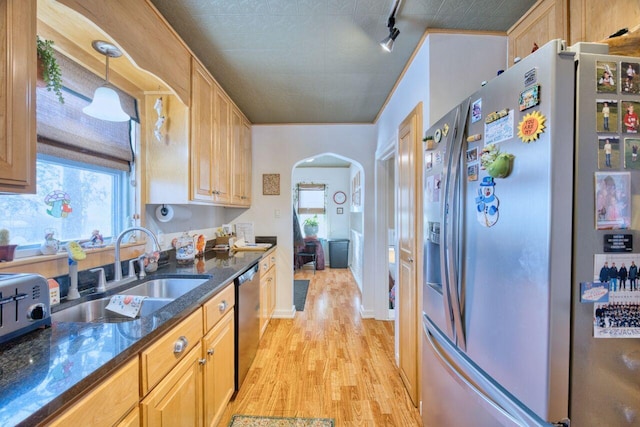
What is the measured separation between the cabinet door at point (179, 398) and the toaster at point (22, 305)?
43cm

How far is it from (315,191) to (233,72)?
449cm

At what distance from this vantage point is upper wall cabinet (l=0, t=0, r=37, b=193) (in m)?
0.76

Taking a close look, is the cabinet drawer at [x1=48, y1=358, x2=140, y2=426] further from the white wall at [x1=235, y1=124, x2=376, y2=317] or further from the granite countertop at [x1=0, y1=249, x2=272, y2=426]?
the white wall at [x1=235, y1=124, x2=376, y2=317]

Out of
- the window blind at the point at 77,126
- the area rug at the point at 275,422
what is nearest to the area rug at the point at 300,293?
the area rug at the point at 275,422

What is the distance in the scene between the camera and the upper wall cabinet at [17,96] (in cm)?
76

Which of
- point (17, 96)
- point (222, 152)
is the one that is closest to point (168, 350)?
point (17, 96)

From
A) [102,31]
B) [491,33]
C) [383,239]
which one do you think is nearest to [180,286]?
[102,31]

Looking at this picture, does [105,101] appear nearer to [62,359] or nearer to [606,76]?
[62,359]

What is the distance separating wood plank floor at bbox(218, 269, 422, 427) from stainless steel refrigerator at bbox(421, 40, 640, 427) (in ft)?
3.57

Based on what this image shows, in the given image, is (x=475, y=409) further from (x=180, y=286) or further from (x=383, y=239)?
(x=383, y=239)

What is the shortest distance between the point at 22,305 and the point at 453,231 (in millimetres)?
1488

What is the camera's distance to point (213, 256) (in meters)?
2.45

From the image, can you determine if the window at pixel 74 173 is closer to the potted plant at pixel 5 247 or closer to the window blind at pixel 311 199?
the potted plant at pixel 5 247

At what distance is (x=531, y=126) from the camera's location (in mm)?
769
